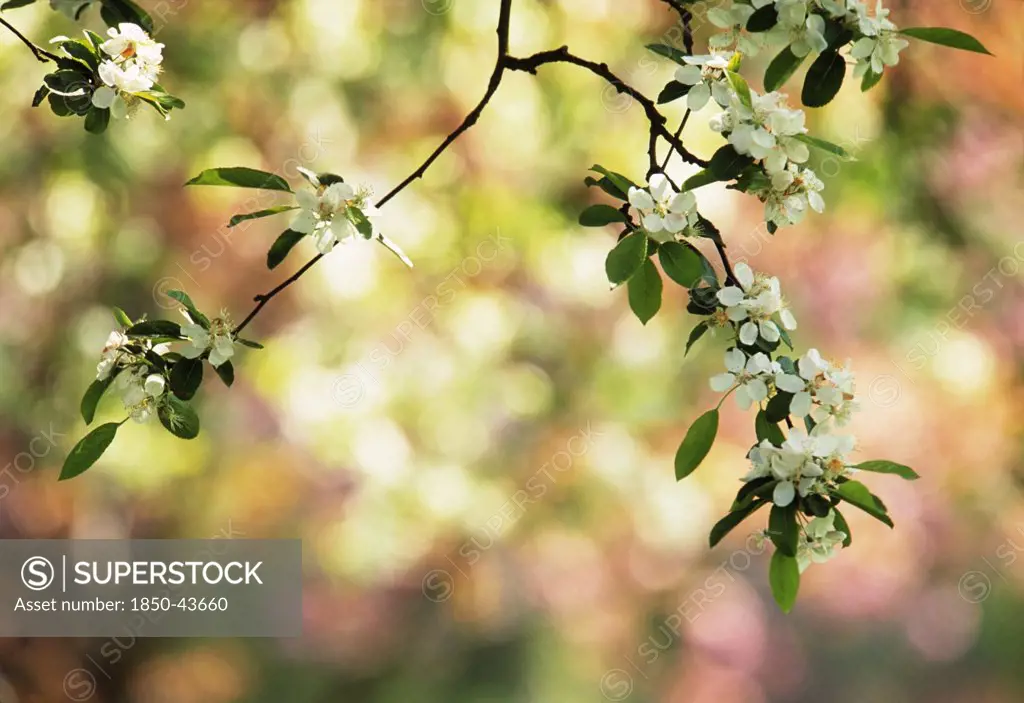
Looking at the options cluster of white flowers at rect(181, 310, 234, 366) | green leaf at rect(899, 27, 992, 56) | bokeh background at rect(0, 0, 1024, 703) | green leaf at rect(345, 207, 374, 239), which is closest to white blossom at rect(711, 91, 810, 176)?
green leaf at rect(899, 27, 992, 56)

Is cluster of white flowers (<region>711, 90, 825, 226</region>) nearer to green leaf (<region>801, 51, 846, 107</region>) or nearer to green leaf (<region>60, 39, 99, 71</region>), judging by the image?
green leaf (<region>801, 51, 846, 107</region>)

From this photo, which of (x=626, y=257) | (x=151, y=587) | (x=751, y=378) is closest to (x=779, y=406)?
(x=751, y=378)

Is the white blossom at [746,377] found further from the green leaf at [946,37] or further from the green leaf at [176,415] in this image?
the green leaf at [176,415]

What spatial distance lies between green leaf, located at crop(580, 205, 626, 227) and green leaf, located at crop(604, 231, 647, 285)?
0.02 meters

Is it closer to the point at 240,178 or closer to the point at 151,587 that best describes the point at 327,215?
the point at 240,178

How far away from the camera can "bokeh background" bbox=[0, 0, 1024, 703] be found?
224 cm

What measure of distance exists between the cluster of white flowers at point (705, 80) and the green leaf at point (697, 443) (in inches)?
7.2

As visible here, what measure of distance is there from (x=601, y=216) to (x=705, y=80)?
0.10 m

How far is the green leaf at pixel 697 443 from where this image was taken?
1.97ft

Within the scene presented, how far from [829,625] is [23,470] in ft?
6.32

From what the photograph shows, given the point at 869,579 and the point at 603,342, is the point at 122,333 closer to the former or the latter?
the point at 603,342

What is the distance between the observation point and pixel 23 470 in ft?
7.39

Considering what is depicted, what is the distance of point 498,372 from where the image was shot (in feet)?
7.50

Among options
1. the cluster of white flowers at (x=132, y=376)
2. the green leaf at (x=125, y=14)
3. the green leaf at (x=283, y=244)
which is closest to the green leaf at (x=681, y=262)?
the green leaf at (x=283, y=244)
